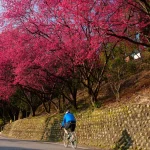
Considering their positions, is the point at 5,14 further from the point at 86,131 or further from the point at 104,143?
the point at 104,143

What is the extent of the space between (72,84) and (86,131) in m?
7.58

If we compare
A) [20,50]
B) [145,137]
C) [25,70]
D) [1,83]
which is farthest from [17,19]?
[145,137]

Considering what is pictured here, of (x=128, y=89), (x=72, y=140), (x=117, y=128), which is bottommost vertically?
(x=72, y=140)

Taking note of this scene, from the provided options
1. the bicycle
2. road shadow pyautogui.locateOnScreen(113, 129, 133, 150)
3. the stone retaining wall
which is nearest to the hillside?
the stone retaining wall

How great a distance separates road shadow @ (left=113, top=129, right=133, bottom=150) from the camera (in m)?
12.4

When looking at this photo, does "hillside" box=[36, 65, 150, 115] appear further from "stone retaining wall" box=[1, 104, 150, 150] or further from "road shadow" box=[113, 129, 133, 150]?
"road shadow" box=[113, 129, 133, 150]

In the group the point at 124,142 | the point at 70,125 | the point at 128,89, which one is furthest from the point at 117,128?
the point at 128,89

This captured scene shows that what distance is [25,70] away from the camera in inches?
812

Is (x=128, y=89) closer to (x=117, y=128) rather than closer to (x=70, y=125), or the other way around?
(x=70, y=125)

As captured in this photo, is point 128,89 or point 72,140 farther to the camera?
point 128,89

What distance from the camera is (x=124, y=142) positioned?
12719 mm

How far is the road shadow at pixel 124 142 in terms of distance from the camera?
12.4 meters

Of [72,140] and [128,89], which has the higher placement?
[128,89]

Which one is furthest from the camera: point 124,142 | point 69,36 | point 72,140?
point 69,36
